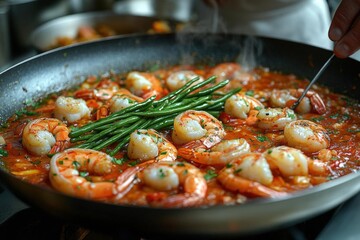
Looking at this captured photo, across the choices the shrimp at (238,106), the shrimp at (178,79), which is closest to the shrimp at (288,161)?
the shrimp at (238,106)

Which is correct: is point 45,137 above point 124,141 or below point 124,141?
above

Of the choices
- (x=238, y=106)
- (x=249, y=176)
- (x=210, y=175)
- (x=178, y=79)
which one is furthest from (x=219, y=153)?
(x=178, y=79)

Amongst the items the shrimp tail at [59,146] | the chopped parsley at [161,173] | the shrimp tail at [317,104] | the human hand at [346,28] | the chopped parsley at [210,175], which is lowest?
the shrimp tail at [317,104]

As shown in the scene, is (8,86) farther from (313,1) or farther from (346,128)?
(313,1)

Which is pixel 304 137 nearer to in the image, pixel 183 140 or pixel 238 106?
pixel 238 106

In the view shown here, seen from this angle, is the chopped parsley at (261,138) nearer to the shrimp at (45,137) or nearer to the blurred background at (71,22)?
the shrimp at (45,137)

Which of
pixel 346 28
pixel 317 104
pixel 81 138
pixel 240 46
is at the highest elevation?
pixel 346 28

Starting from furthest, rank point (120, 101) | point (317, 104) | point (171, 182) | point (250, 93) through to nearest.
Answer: point (250, 93) < point (317, 104) < point (120, 101) < point (171, 182)

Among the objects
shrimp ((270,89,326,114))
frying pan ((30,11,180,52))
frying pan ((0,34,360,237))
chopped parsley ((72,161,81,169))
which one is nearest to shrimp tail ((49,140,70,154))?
chopped parsley ((72,161,81,169))
